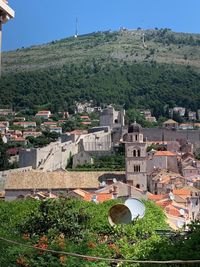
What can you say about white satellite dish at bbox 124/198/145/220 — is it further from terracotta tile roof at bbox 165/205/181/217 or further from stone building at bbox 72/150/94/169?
stone building at bbox 72/150/94/169

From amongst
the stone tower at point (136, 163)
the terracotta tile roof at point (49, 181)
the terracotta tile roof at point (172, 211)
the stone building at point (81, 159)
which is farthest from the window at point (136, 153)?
the stone building at point (81, 159)

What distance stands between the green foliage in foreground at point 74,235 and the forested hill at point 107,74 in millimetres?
75899

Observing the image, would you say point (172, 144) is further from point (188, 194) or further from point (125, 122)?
point (188, 194)

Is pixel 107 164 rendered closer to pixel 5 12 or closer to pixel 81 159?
pixel 81 159

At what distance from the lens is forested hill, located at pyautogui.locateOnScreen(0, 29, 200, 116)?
92.4 m

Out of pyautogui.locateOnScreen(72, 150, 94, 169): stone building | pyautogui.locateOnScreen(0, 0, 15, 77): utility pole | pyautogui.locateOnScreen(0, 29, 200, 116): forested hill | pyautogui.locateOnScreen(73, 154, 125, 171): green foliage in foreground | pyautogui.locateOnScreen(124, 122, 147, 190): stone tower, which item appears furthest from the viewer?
pyautogui.locateOnScreen(0, 29, 200, 116): forested hill

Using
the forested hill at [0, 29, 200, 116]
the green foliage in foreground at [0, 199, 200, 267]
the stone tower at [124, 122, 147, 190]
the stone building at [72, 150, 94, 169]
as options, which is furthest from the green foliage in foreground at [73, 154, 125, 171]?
the forested hill at [0, 29, 200, 116]

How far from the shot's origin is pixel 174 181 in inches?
1511

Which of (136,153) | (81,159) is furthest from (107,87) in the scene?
(136,153)

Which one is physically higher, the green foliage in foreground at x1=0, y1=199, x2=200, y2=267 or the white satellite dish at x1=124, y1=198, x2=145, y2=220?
the white satellite dish at x1=124, y1=198, x2=145, y2=220

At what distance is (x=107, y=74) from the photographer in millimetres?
107625

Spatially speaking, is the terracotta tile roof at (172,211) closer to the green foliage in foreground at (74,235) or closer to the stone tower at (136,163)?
the green foliage in foreground at (74,235)

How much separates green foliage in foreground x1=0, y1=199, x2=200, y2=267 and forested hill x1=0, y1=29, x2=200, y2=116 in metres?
75.9

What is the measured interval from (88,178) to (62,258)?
77.2 ft
